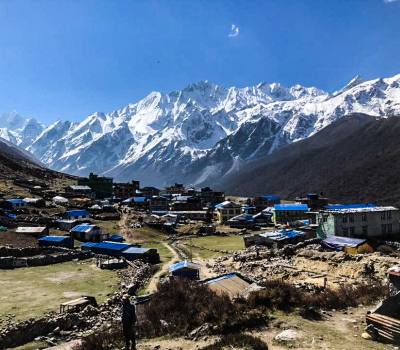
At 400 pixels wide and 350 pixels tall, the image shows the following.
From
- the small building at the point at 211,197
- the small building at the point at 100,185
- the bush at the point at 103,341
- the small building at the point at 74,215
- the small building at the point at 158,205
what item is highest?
the small building at the point at 100,185

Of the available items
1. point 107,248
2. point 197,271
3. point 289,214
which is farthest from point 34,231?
point 289,214

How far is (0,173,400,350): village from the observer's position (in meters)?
24.6

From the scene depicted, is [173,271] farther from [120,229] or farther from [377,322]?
[120,229]

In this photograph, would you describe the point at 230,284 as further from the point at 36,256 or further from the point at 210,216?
the point at 210,216

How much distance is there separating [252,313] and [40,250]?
47.6 metres

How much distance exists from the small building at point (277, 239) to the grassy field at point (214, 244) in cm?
292

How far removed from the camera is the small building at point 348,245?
63.6m

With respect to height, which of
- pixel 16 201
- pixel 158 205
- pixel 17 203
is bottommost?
pixel 158 205

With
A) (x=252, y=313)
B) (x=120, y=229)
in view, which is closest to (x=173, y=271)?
(x=252, y=313)

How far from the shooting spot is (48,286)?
45.9 meters

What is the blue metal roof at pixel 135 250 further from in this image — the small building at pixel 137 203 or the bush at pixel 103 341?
the small building at pixel 137 203

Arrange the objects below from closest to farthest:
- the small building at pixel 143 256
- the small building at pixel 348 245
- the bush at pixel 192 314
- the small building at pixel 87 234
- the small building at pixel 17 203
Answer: the bush at pixel 192 314 < the small building at pixel 348 245 < the small building at pixel 143 256 < the small building at pixel 87 234 < the small building at pixel 17 203

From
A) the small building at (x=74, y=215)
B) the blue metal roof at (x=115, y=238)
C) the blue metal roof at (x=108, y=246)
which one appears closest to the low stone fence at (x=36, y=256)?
the blue metal roof at (x=108, y=246)

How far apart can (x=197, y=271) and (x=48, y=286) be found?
16524mm
